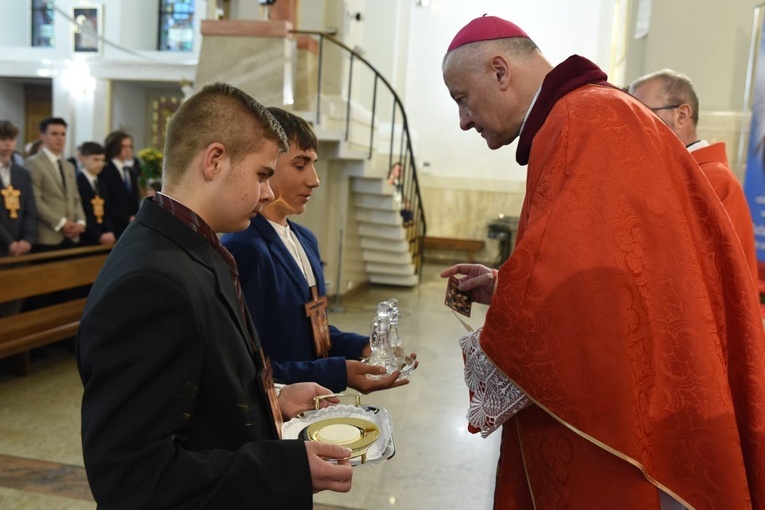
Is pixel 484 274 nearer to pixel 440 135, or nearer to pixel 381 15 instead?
pixel 381 15

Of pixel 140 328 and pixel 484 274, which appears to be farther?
pixel 484 274

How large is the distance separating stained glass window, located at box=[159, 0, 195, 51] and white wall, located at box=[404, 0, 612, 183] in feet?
19.5

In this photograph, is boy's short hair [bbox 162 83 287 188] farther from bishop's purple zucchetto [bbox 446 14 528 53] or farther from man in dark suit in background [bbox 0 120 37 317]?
man in dark suit in background [bbox 0 120 37 317]

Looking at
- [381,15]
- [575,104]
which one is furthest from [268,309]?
[381,15]

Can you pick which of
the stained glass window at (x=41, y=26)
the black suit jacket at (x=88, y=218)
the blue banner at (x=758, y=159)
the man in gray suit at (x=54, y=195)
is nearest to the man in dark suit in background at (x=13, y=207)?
the man in gray suit at (x=54, y=195)

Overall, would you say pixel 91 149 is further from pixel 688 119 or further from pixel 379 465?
pixel 688 119

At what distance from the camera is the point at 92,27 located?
15148mm

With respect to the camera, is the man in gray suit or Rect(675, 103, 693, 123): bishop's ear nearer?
Rect(675, 103, 693, 123): bishop's ear

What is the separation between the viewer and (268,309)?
76.8 inches

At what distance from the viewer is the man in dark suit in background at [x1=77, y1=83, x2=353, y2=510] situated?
1.04 m

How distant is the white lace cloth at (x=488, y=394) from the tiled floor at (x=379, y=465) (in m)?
1.79

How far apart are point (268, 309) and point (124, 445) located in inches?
36.4

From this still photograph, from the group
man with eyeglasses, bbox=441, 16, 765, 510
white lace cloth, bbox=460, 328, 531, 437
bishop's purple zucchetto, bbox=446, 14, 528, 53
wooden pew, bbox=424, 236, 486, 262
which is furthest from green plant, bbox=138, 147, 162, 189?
man with eyeglasses, bbox=441, 16, 765, 510

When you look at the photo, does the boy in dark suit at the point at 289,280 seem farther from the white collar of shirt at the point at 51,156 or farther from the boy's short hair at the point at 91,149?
the boy's short hair at the point at 91,149
